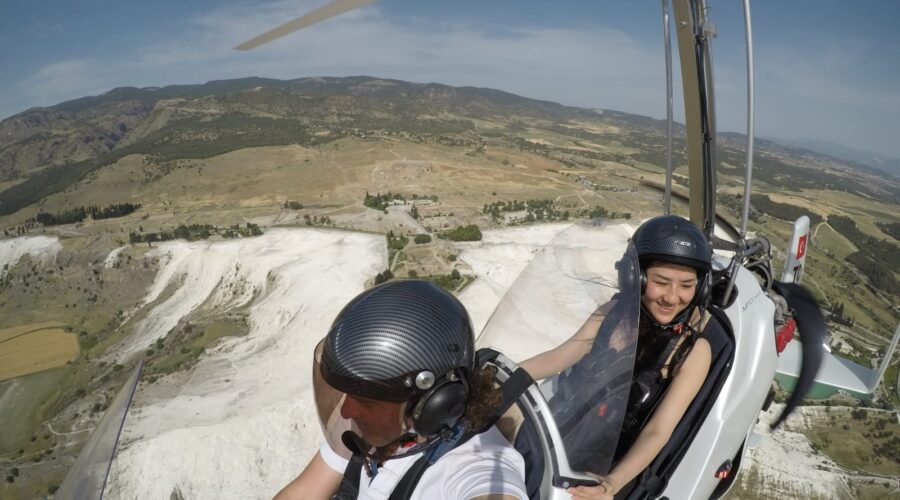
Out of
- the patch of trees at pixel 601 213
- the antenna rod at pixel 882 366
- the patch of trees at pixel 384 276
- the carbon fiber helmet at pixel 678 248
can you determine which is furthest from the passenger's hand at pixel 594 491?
the patch of trees at pixel 601 213

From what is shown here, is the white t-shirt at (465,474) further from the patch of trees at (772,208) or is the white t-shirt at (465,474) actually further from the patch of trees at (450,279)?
the patch of trees at (450,279)

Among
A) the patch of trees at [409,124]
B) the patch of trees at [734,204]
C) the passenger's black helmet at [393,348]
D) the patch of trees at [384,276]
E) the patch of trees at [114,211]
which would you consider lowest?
the patch of trees at [114,211]

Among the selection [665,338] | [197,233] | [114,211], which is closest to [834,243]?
[665,338]

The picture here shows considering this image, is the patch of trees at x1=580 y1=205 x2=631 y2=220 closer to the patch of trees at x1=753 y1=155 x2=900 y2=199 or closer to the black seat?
the patch of trees at x1=753 y1=155 x2=900 y2=199

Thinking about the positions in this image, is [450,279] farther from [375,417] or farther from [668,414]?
[375,417]

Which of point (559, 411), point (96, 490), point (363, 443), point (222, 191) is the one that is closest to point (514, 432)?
point (559, 411)

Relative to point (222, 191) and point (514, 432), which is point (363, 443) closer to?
point (514, 432)
